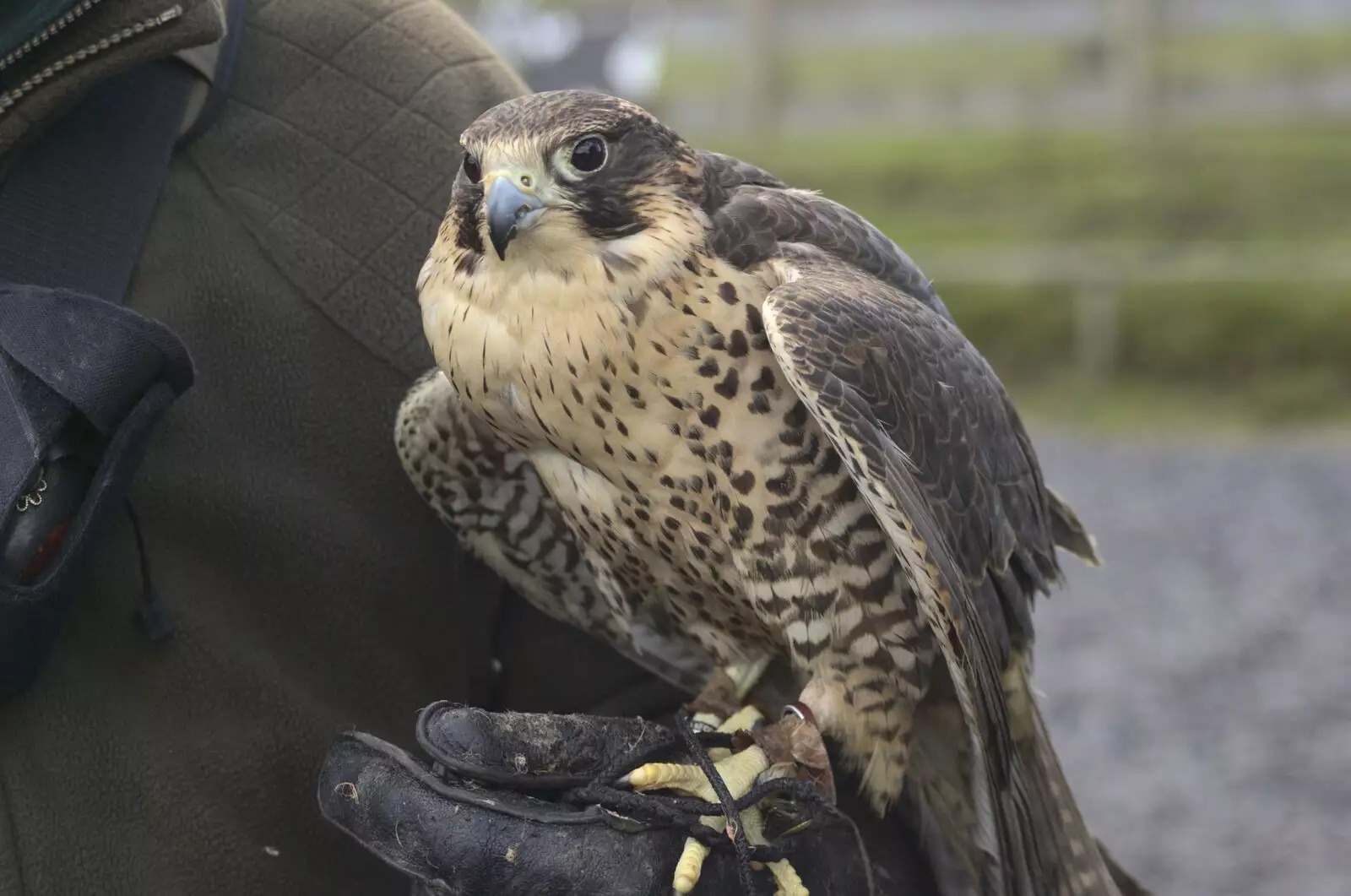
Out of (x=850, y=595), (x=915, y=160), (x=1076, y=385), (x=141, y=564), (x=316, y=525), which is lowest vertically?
(x=141, y=564)

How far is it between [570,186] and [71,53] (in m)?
0.54

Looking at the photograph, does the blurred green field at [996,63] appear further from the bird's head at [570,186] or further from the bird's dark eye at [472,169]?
the bird's dark eye at [472,169]

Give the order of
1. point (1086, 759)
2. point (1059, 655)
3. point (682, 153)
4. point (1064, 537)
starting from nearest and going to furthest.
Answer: point (682, 153) < point (1064, 537) < point (1086, 759) < point (1059, 655)

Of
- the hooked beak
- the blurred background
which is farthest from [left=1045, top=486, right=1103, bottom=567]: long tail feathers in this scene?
the blurred background

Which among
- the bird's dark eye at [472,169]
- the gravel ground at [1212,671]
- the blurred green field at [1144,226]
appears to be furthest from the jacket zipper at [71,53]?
the blurred green field at [1144,226]

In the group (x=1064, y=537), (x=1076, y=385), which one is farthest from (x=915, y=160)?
(x=1064, y=537)

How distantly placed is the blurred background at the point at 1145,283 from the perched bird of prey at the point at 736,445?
2922mm

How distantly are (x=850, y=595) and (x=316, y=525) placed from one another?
63 centimetres

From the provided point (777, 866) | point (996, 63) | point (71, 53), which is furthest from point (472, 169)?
point (996, 63)

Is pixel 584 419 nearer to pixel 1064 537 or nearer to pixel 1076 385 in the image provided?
pixel 1064 537

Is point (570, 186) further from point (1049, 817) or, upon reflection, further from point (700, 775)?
point (1049, 817)

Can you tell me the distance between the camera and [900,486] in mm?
1631

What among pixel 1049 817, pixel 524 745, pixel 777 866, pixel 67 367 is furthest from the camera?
pixel 1049 817

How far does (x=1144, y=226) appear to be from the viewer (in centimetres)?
1303
